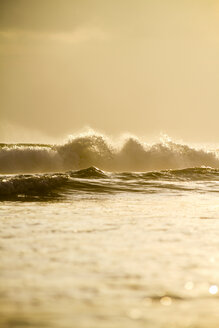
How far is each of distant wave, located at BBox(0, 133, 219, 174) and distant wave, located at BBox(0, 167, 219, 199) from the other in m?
8.57

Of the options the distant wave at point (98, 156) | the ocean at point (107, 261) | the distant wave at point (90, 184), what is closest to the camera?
the ocean at point (107, 261)

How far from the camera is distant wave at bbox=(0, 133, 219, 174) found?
22688mm

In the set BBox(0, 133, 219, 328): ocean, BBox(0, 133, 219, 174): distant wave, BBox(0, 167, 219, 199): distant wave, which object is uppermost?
BBox(0, 133, 219, 174): distant wave

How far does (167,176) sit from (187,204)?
6296 millimetres

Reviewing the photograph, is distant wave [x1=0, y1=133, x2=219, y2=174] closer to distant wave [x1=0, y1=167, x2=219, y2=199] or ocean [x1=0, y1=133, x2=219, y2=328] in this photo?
distant wave [x1=0, y1=167, x2=219, y2=199]

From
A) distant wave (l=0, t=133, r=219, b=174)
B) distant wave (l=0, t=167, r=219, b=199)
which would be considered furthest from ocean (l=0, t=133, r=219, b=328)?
distant wave (l=0, t=133, r=219, b=174)

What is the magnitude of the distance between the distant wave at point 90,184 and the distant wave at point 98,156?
8573 mm

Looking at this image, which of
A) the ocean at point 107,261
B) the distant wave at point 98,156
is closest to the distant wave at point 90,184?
the ocean at point 107,261

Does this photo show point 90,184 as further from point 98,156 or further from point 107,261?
point 98,156

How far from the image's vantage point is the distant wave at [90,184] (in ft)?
31.0

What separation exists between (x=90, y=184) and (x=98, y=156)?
12.0 metres

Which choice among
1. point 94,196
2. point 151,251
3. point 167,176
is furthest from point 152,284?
point 167,176

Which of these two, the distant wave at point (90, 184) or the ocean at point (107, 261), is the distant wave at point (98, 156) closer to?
the distant wave at point (90, 184)

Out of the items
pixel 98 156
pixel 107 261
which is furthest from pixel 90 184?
pixel 98 156
